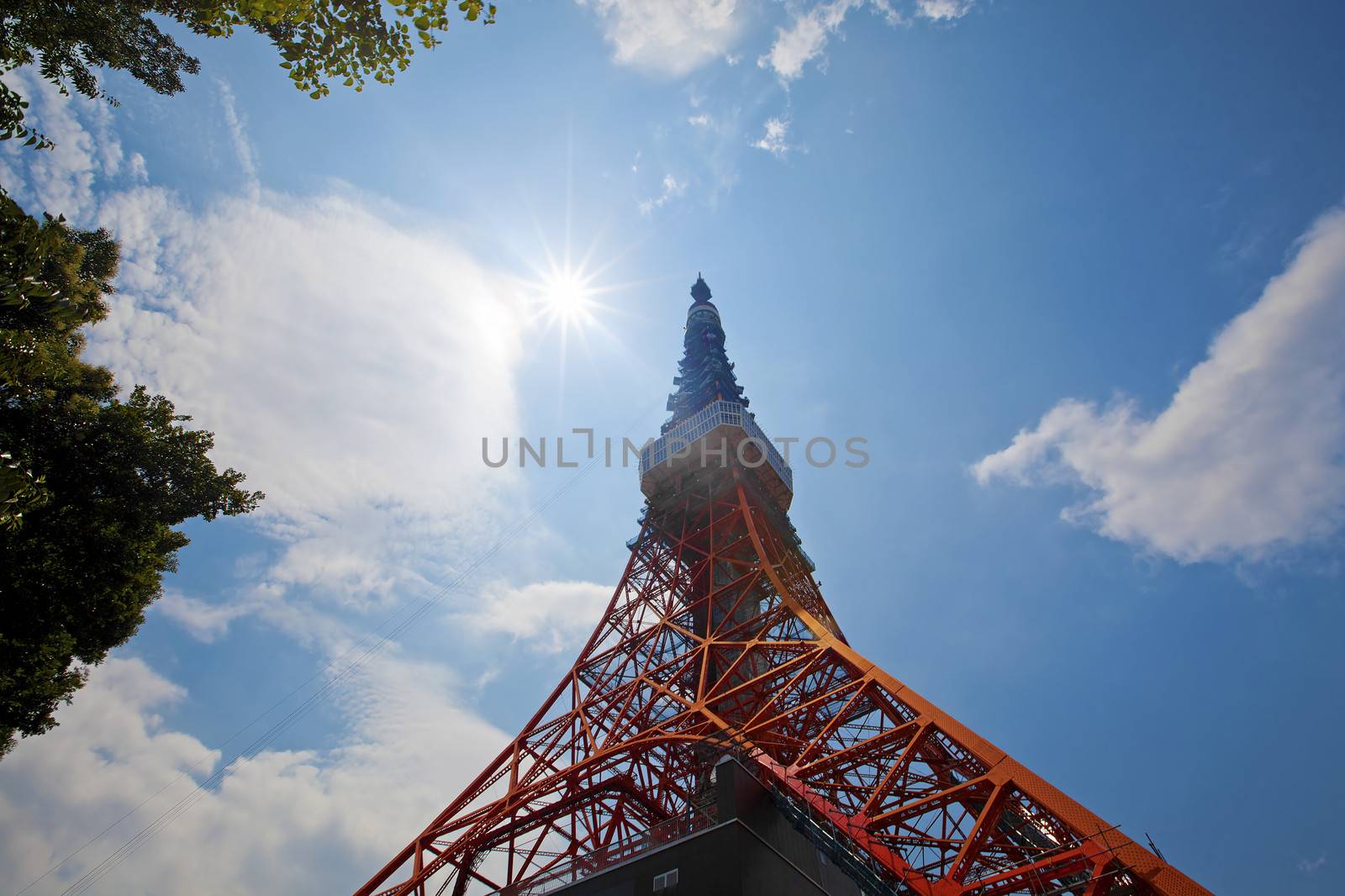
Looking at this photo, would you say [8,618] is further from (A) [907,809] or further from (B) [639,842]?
(A) [907,809]

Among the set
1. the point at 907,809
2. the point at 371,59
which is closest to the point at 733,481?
the point at 907,809

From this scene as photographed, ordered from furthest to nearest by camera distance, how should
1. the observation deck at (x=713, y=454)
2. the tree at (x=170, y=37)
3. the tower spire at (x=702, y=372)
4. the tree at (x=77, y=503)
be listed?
1. the tower spire at (x=702, y=372)
2. the observation deck at (x=713, y=454)
3. the tree at (x=77, y=503)
4. the tree at (x=170, y=37)

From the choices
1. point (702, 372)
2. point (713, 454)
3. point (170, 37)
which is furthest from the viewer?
point (702, 372)

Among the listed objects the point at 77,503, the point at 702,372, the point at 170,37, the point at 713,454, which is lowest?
the point at 77,503

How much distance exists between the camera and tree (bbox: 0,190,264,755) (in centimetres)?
1185

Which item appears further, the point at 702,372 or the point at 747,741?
→ the point at 702,372

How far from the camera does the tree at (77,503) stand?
38.9 feet

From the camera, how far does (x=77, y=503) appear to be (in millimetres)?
12805

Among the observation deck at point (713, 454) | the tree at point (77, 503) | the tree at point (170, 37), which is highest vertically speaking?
the observation deck at point (713, 454)

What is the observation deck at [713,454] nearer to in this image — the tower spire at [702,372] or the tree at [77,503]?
the tower spire at [702,372]

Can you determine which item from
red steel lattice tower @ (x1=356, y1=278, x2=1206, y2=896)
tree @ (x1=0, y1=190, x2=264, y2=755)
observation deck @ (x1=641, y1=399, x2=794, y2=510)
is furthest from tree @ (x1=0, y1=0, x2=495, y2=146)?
observation deck @ (x1=641, y1=399, x2=794, y2=510)

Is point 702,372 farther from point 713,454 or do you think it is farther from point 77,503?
point 77,503

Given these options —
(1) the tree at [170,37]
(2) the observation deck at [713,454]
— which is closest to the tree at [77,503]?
(1) the tree at [170,37]

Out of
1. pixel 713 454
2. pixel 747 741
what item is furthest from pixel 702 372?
pixel 747 741
